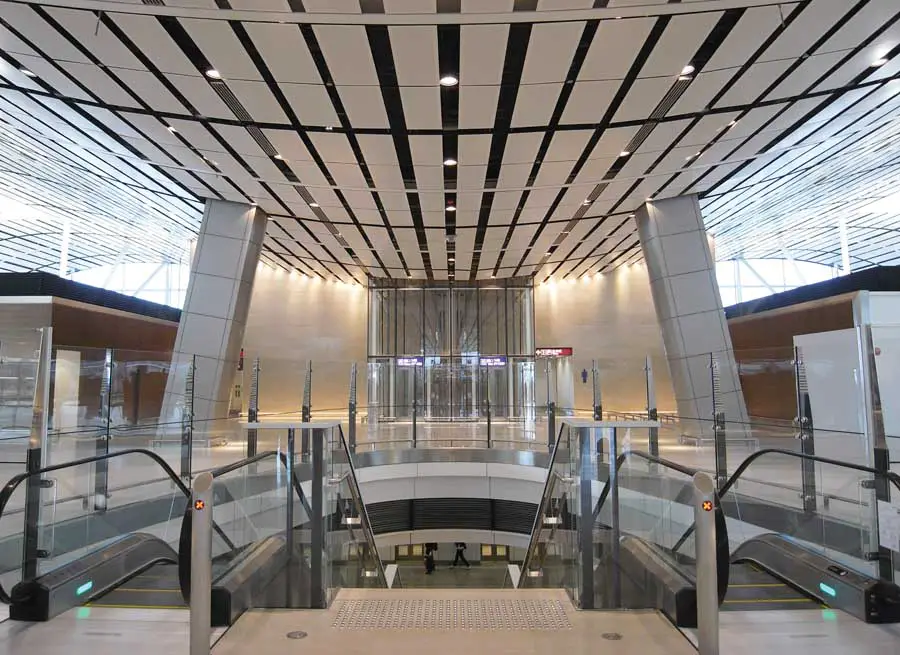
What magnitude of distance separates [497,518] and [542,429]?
261 centimetres

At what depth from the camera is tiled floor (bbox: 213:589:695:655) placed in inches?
133

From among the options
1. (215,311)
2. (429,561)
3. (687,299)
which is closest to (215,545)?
(215,311)

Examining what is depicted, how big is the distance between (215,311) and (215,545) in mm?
11539

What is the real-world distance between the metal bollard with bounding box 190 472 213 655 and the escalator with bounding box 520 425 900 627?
2464mm

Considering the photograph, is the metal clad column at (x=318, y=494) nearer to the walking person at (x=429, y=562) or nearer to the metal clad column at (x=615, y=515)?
the metal clad column at (x=615, y=515)

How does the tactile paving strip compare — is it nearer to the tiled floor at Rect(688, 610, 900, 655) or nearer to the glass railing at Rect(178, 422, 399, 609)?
the glass railing at Rect(178, 422, 399, 609)

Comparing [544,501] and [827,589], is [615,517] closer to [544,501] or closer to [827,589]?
[827,589]

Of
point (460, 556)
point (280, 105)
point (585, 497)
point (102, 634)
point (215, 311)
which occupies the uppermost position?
point (280, 105)

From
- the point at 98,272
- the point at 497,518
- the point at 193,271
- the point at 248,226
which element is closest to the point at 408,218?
the point at 248,226

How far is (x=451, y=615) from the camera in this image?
400 centimetres

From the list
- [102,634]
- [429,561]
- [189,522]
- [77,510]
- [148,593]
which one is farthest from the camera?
[429,561]

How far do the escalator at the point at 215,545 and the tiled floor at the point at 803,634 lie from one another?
8.46 feet

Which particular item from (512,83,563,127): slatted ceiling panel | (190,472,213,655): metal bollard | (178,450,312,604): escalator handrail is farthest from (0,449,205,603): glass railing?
(512,83,563,127): slatted ceiling panel

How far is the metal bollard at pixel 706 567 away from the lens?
10.4 feet
